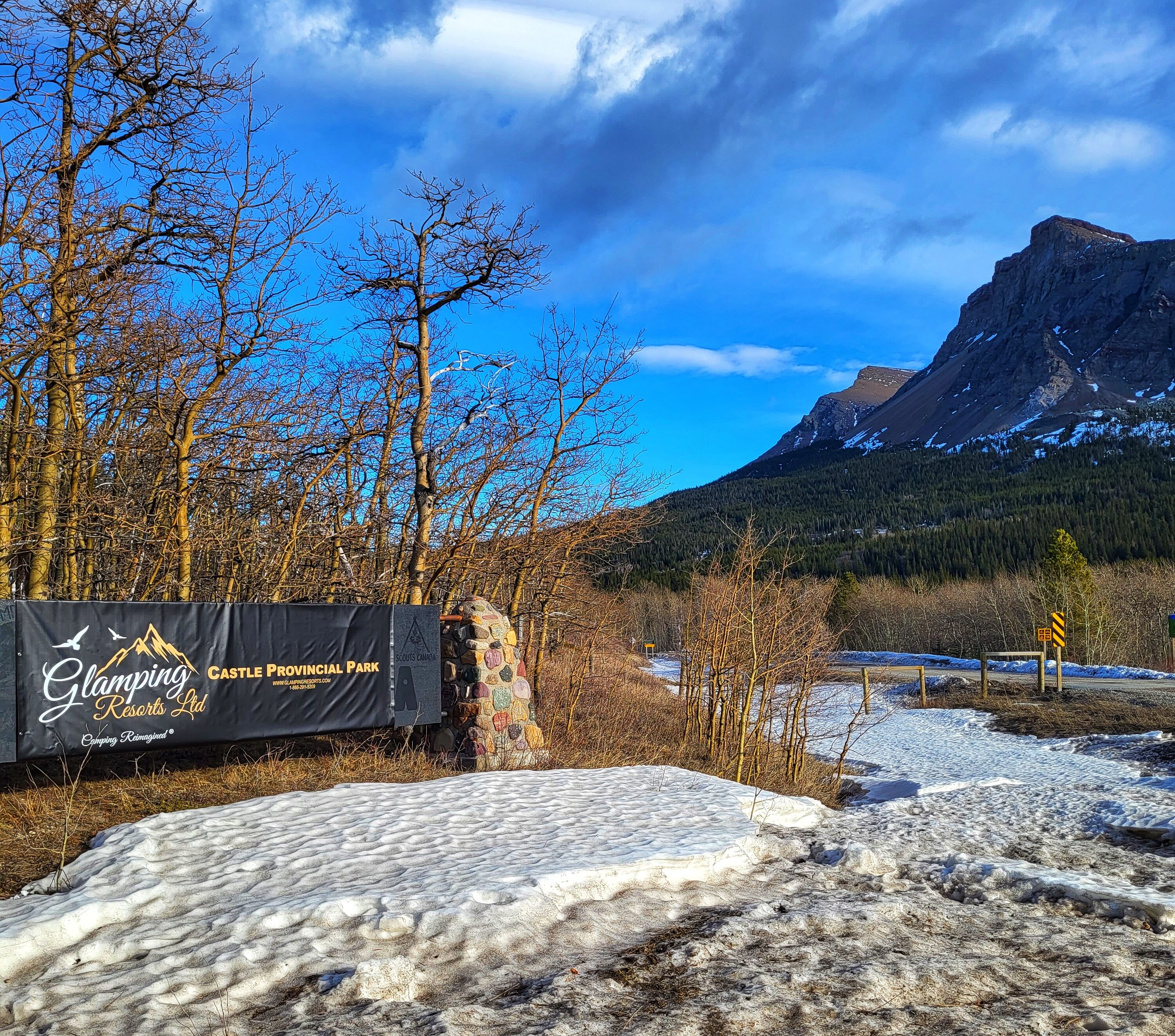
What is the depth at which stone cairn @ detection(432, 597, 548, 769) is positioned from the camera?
10.9 m

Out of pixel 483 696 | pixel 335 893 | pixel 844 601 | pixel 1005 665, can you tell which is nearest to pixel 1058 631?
pixel 1005 665

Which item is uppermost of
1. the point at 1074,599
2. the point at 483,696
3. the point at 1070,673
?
the point at 1074,599

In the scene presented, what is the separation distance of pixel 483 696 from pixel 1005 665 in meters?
35.4

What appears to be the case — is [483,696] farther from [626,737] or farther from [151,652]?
[626,737]

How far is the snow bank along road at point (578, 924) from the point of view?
4.16 metres

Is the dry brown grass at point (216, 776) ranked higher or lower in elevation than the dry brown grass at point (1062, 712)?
higher

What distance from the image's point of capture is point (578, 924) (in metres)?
5.46

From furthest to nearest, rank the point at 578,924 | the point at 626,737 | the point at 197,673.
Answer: the point at 626,737, the point at 197,673, the point at 578,924

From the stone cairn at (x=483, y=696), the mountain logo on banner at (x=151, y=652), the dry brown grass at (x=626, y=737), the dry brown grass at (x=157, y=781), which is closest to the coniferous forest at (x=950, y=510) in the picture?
the dry brown grass at (x=626, y=737)

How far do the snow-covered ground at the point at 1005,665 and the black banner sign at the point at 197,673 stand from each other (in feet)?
37.2

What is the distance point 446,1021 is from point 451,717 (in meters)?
7.25

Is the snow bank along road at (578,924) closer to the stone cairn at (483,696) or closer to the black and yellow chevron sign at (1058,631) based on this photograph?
the stone cairn at (483,696)

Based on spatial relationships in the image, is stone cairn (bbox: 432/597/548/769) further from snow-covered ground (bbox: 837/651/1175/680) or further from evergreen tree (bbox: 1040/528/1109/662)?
evergreen tree (bbox: 1040/528/1109/662)

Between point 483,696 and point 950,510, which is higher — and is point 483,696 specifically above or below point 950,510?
below
